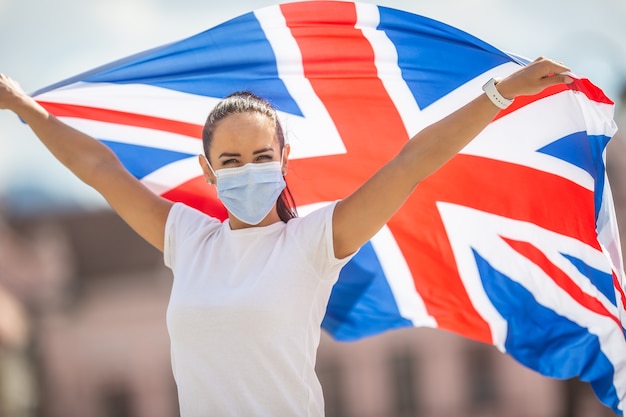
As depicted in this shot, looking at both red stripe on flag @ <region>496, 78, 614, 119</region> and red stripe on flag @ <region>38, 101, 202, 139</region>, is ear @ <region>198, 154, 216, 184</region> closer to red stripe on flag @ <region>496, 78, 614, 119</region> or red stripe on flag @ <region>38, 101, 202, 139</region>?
red stripe on flag @ <region>38, 101, 202, 139</region>

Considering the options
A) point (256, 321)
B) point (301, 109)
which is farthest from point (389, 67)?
point (256, 321)

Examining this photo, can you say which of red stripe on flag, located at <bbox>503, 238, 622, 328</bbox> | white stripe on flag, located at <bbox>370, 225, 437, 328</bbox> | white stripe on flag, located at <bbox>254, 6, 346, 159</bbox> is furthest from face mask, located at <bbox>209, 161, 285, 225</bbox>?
red stripe on flag, located at <bbox>503, 238, 622, 328</bbox>

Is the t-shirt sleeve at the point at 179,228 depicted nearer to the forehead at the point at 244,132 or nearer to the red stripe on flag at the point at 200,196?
the forehead at the point at 244,132

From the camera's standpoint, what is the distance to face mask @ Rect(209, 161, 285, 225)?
4.18m

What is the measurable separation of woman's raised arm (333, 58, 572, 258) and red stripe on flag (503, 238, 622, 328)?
1460 millimetres

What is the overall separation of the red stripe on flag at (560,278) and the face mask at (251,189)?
160 centimetres

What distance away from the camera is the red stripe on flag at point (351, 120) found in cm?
533

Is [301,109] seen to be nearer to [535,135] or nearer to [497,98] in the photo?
[535,135]

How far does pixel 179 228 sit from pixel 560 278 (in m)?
1.97

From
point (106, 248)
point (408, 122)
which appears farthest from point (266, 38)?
point (106, 248)

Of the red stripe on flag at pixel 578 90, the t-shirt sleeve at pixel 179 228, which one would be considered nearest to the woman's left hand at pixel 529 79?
the red stripe on flag at pixel 578 90

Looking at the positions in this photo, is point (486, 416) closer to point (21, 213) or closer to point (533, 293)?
point (21, 213)

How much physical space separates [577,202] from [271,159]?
5.64ft

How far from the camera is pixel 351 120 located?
5.52 metres
